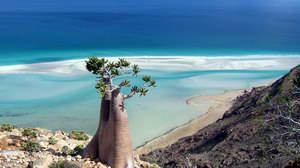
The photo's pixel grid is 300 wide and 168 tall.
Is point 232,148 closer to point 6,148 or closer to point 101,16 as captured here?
point 6,148

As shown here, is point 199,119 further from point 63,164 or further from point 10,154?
point 63,164

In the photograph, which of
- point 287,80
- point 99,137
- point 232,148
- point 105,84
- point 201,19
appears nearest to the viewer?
point 105,84

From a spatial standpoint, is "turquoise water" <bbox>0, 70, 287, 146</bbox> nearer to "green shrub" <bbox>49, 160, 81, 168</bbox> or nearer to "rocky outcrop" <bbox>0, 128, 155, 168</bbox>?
"rocky outcrop" <bbox>0, 128, 155, 168</bbox>

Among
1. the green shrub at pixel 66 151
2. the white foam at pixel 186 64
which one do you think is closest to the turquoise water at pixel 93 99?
the white foam at pixel 186 64

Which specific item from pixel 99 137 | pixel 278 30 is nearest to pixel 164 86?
pixel 99 137

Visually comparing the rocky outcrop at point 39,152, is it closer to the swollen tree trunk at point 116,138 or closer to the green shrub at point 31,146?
the green shrub at point 31,146


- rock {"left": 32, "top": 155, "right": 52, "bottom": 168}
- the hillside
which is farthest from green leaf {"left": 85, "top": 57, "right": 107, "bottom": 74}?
the hillside
